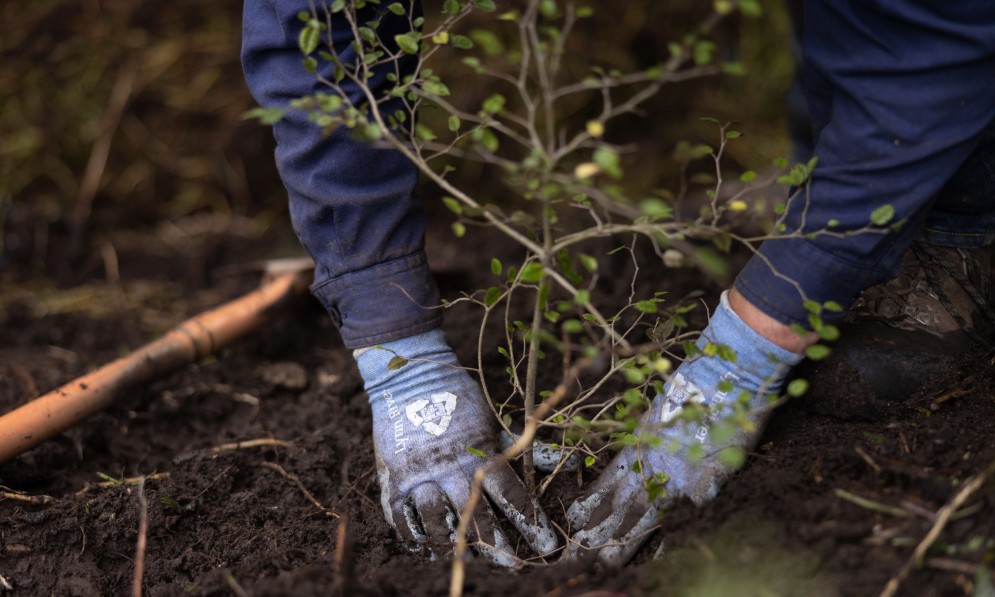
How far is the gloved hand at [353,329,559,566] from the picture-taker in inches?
61.9

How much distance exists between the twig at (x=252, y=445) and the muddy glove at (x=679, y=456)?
676mm

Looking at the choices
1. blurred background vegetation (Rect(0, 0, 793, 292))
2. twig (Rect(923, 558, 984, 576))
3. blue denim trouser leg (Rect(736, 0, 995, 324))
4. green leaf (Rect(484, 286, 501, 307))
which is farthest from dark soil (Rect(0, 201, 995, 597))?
blurred background vegetation (Rect(0, 0, 793, 292))

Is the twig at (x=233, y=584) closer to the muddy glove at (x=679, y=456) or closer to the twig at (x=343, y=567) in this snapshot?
the twig at (x=343, y=567)

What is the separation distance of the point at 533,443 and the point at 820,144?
2.39ft

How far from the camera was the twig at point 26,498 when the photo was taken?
5.57 feet

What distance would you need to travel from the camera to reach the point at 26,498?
170 cm

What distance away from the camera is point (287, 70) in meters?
1.62

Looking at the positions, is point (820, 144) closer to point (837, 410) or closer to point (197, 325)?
point (837, 410)

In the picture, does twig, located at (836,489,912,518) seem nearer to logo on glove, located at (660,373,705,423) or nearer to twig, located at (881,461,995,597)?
twig, located at (881,461,995,597)

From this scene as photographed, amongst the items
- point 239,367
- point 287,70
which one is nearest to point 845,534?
point 287,70

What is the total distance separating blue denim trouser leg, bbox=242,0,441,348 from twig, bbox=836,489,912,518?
31.7 inches

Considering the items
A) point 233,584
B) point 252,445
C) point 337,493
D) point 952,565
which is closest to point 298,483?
point 337,493

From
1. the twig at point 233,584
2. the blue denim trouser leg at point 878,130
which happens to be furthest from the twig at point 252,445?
the blue denim trouser leg at point 878,130

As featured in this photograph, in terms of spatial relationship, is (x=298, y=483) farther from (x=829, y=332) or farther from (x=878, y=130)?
(x=878, y=130)
